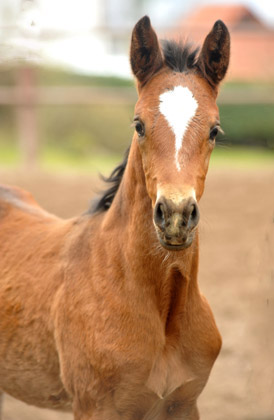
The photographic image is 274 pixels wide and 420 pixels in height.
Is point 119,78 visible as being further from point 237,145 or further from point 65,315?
point 65,315

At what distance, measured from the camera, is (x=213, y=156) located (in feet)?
47.5

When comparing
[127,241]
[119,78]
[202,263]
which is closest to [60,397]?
[127,241]

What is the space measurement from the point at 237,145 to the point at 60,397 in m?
13.5

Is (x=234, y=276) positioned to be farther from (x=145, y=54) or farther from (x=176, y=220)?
(x=176, y=220)

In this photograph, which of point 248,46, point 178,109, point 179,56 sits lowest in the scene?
point 248,46

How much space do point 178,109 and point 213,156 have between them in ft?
38.5

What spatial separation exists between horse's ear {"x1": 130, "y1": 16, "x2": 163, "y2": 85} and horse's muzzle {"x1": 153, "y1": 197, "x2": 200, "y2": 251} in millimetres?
764

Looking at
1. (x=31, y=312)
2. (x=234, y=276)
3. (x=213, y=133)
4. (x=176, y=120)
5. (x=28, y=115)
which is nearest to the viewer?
(x=176, y=120)

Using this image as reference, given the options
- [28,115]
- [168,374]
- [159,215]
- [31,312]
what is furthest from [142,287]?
[28,115]

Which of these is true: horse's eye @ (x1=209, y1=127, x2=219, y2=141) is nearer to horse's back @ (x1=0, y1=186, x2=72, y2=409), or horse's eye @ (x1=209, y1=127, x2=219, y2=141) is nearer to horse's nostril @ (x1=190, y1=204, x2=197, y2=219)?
horse's nostril @ (x1=190, y1=204, x2=197, y2=219)

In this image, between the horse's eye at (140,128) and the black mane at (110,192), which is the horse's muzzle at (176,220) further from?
the black mane at (110,192)

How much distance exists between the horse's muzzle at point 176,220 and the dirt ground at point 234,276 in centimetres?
61

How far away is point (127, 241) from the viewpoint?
3.26 metres

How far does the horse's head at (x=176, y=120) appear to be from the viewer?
2.67 m
